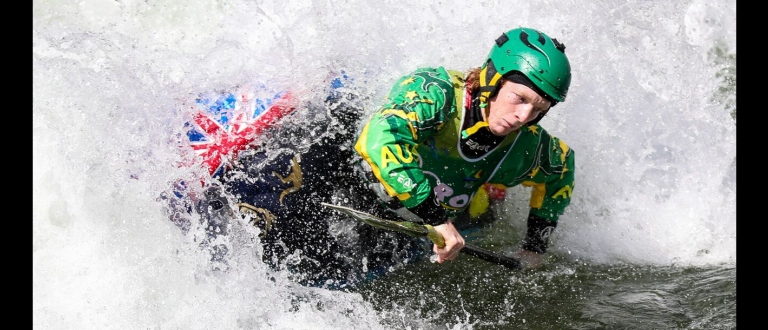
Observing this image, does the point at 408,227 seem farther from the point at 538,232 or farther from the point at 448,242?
the point at 538,232

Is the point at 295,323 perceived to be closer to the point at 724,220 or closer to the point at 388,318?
the point at 388,318

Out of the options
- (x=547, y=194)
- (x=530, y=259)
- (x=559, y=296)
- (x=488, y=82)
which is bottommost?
(x=559, y=296)

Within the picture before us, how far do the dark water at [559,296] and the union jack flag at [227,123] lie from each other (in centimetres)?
102

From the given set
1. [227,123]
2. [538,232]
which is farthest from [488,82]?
[227,123]

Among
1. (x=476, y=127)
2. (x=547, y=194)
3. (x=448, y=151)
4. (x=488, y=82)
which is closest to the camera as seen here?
(x=488, y=82)

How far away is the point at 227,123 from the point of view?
387 centimetres

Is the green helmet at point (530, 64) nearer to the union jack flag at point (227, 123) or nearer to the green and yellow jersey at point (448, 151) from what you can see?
the green and yellow jersey at point (448, 151)

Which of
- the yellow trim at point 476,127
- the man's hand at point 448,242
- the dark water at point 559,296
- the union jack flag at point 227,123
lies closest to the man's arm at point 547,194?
the dark water at point 559,296

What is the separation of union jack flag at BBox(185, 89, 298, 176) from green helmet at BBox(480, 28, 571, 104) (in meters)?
1.05

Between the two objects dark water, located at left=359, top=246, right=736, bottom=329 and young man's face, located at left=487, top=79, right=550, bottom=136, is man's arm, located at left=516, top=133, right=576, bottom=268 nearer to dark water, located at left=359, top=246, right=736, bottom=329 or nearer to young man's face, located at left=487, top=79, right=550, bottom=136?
dark water, located at left=359, top=246, right=736, bottom=329

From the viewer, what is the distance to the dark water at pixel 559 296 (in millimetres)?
3809

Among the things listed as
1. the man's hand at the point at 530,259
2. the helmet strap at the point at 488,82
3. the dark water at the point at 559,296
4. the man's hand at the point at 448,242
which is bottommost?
the dark water at the point at 559,296

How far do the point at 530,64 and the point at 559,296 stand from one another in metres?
1.38

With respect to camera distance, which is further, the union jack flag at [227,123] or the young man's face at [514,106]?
the union jack flag at [227,123]
